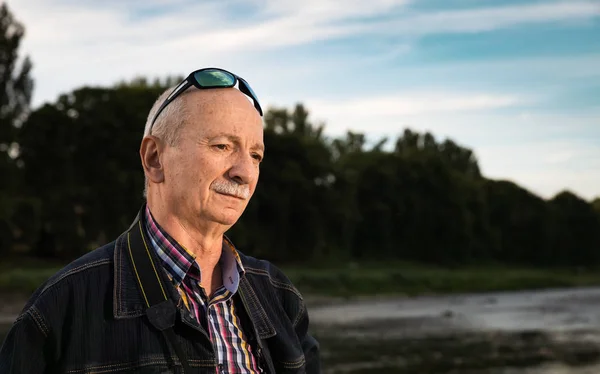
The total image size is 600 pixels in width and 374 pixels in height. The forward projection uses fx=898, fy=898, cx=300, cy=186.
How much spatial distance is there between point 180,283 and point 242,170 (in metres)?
0.32

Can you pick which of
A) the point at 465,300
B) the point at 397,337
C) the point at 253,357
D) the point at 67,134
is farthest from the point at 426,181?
the point at 253,357

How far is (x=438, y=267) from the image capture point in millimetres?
60156

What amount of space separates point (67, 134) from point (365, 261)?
74.5 ft

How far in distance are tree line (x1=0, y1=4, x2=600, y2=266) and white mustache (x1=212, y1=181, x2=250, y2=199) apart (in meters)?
36.4

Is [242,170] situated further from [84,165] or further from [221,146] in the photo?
[84,165]

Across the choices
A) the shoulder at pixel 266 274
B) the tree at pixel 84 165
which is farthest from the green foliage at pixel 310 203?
the shoulder at pixel 266 274

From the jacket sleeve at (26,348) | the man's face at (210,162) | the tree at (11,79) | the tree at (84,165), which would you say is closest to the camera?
the jacket sleeve at (26,348)

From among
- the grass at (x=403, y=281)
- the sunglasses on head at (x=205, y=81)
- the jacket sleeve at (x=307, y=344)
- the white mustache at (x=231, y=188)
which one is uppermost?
the sunglasses on head at (x=205, y=81)

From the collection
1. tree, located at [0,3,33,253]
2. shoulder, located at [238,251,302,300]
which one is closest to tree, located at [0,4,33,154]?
tree, located at [0,3,33,253]

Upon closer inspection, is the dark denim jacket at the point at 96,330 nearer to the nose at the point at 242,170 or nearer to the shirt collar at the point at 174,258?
the shirt collar at the point at 174,258

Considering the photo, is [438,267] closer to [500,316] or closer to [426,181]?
[426,181]

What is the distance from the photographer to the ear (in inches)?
88.2

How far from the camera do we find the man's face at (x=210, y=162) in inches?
85.8

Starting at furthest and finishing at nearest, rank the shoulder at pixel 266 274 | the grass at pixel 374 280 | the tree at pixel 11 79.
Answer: the tree at pixel 11 79, the grass at pixel 374 280, the shoulder at pixel 266 274
